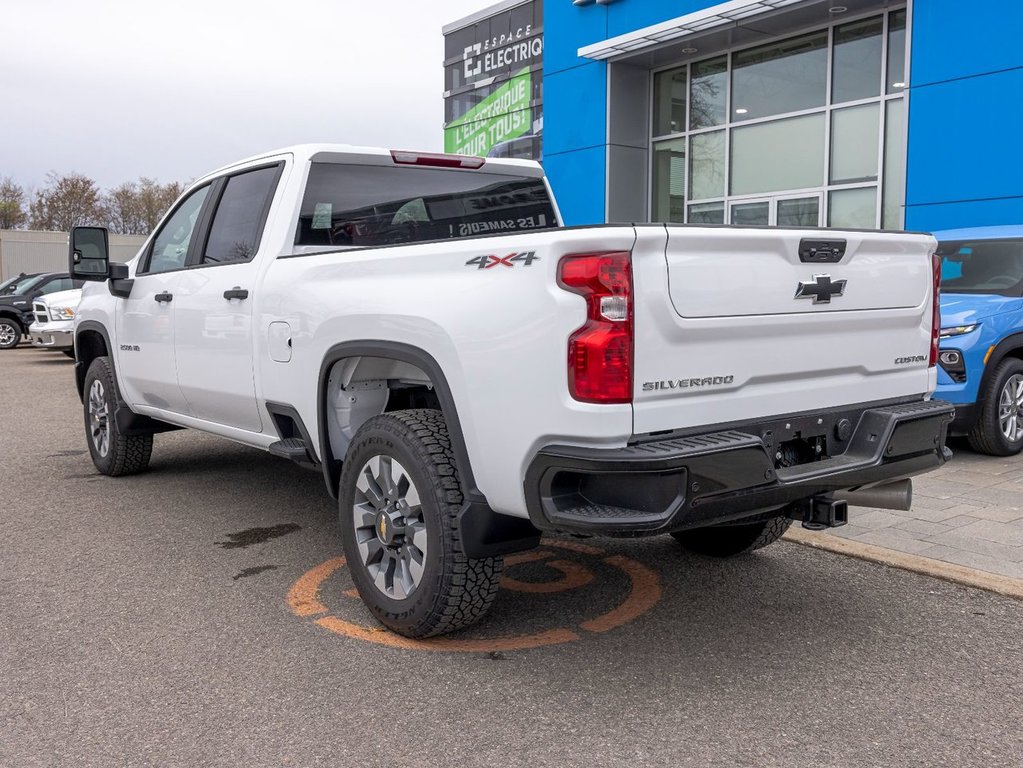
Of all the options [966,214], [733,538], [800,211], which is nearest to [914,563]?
[733,538]

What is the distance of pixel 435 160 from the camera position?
5.19 m

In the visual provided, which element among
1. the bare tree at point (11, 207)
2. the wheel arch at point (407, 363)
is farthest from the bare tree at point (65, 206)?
the wheel arch at point (407, 363)

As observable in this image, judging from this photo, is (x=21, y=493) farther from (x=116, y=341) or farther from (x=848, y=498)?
(x=848, y=498)

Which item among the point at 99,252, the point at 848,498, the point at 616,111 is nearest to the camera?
the point at 848,498

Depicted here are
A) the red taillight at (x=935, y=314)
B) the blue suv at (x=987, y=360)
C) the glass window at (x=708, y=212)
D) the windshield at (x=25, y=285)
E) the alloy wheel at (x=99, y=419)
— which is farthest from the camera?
the windshield at (x=25, y=285)

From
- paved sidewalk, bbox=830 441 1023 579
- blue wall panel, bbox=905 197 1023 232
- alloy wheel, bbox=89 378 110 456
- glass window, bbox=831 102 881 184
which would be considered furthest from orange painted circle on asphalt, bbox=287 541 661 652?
glass window, bbox=831 102 881 184

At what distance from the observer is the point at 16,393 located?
1246cm

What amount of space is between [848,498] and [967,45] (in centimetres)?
998

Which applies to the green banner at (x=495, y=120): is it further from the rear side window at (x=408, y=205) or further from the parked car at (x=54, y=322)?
the rear side window at (x=408, y=205)

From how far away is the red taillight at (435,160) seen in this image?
510 centimetres

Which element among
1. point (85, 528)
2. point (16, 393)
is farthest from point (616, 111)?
point (85, 528)

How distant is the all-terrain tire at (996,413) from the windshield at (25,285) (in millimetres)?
19401

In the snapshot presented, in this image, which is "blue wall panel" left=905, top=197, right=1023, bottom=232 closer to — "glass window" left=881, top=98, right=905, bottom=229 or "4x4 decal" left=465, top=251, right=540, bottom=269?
"glass window" left=881, top=98, right=905, bottom=229

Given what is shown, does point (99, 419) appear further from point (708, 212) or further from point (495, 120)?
point (495, 120)
